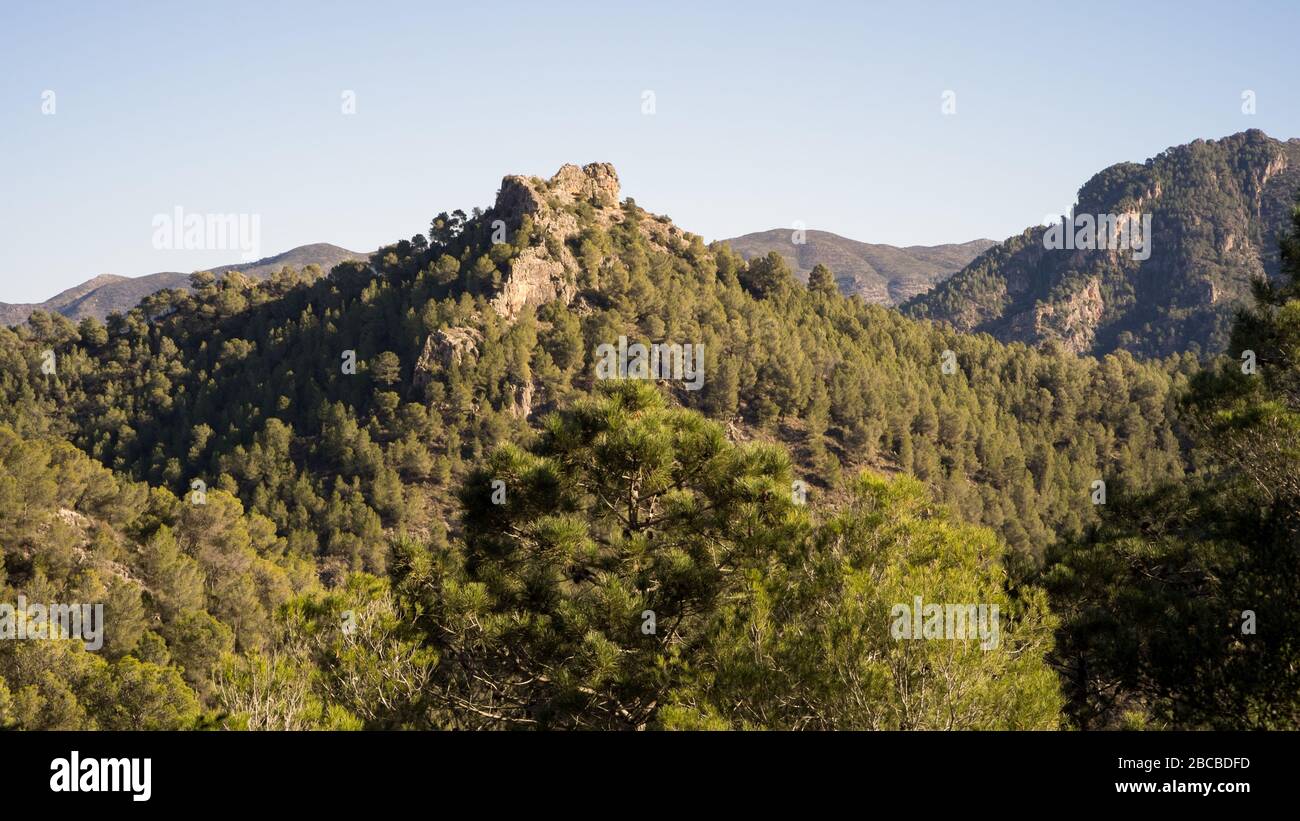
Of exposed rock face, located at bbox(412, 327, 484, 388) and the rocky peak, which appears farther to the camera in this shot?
the rocky peak

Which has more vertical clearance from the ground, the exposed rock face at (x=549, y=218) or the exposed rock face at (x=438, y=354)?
the exposed rock face at (x=549, y=218)

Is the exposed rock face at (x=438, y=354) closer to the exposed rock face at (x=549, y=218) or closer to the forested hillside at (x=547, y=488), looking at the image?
the forested hillside at (x=547, y=488)

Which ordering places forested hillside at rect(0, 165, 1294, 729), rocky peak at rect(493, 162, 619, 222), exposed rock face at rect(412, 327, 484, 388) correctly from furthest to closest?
rocky peak at rect(493, 162, 619, 222), exposed rock face at rect(412, 327, 484, 388), forested hillside at rect(0, 165, 1294, 729)

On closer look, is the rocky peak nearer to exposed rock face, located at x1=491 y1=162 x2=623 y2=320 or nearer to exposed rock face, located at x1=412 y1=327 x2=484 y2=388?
exposed rock face, located at x1=491 y1=162 x2=623 y2=320

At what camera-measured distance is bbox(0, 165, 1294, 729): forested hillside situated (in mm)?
11336

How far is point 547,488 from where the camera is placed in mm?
12969

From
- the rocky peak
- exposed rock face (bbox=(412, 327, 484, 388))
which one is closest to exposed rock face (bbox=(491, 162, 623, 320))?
the rocky peak

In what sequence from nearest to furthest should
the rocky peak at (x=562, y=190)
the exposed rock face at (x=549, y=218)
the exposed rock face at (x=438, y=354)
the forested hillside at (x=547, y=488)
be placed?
the forested hillside at (x=547, y=488), the exposed rock face at (x=438, y=354), the exposed rock face at (x=549, y=218), the rocky peak at (x=562, y=190)

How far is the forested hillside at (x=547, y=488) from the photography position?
446 inches

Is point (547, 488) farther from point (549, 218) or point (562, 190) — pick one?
point (562, 190)

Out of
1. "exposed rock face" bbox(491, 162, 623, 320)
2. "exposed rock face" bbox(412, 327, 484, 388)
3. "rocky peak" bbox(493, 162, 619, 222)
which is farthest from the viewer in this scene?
"rocky peak" bbox(493, 162, 619, 222)

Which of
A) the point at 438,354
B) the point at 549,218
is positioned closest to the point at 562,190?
the point at 549,218

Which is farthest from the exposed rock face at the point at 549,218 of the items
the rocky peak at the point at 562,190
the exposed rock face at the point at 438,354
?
the exposed rock face at the point at 438,354
